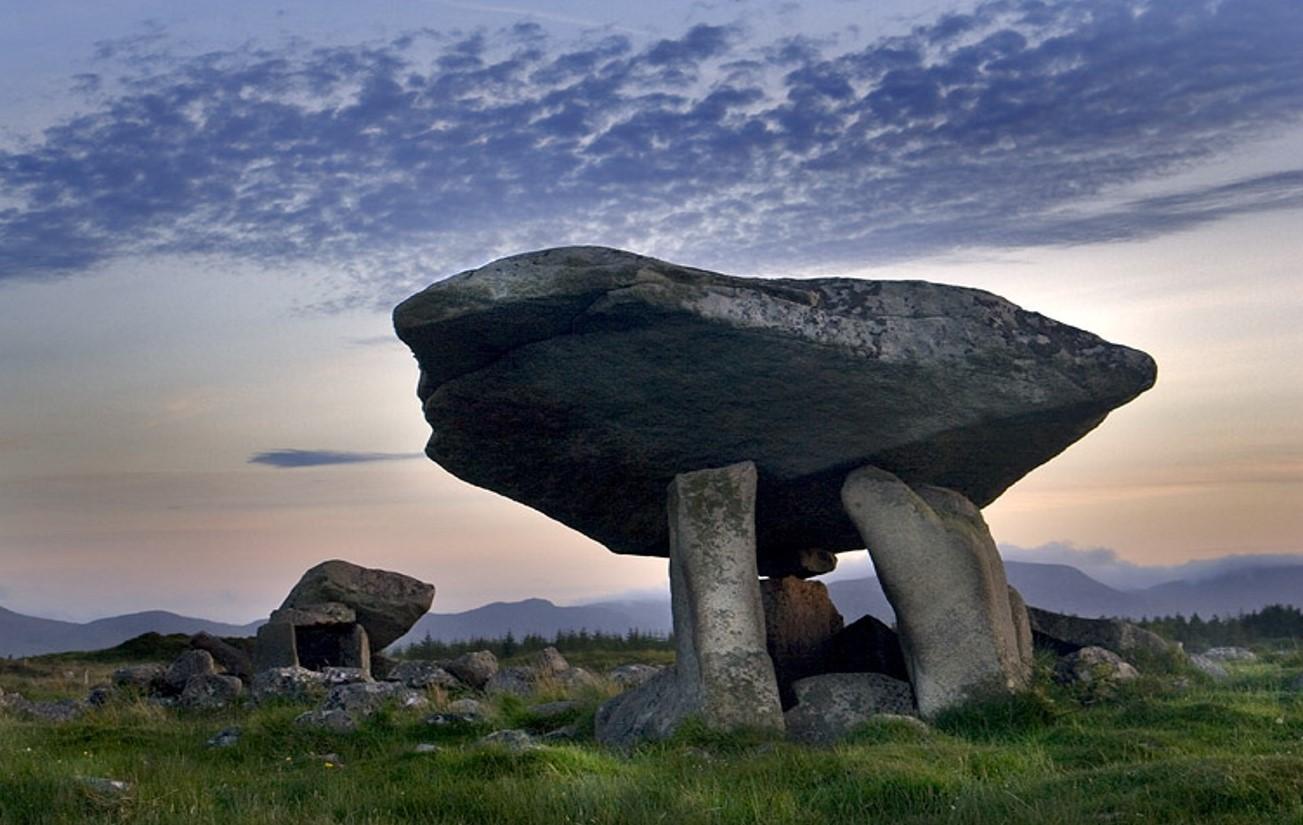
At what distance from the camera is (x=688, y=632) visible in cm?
1636

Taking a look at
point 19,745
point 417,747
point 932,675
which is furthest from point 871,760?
point 19,745

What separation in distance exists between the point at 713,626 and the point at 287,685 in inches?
351

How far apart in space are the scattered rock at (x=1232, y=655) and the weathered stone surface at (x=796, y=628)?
9456mm

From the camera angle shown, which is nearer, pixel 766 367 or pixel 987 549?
pixel 766 367

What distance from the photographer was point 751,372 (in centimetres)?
1611

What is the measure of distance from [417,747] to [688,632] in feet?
10.2

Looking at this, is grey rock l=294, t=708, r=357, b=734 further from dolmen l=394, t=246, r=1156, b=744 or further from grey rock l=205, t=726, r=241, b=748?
dolmen l=394, t=246, r=1156, b=744

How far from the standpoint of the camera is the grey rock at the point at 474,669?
26266mm

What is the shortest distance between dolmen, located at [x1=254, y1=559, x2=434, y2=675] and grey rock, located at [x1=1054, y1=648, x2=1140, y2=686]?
1557 cm

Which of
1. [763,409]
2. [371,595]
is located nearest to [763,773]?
[763,409]

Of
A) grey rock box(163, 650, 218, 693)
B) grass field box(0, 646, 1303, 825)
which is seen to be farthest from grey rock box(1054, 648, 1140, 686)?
grey rock box(163, 650, 218, 693)

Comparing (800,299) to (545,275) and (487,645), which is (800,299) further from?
(487,645)

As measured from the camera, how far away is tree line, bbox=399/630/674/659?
40156mm

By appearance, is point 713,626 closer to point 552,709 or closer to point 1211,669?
point 552,709
